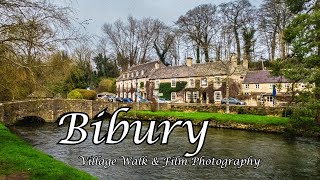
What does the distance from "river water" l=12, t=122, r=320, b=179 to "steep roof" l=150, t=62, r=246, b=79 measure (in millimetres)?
22155

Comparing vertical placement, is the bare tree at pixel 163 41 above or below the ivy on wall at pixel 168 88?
above

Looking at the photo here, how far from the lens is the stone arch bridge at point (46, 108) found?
31594 millimetres

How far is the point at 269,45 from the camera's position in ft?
173

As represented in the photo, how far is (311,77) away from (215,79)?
25.2 meters

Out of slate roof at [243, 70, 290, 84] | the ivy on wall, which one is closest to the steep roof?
the ivy on wall

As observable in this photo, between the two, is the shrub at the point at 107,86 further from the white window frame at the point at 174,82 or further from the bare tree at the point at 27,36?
the bare tree at the point at 27,36

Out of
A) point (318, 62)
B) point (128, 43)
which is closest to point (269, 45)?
point (128, 43)

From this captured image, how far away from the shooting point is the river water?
1318cm

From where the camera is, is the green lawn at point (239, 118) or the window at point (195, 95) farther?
the window at point (195, 95)

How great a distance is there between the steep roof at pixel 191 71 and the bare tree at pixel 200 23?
770 centimetres

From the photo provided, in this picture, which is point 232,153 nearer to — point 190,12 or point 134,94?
point 134,94

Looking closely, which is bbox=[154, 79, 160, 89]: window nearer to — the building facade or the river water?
the building facade

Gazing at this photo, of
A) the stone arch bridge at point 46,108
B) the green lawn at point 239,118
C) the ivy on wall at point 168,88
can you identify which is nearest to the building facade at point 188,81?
the ivy on wall at point 168,88

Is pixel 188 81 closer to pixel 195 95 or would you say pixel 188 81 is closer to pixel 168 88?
pixel 195 95
